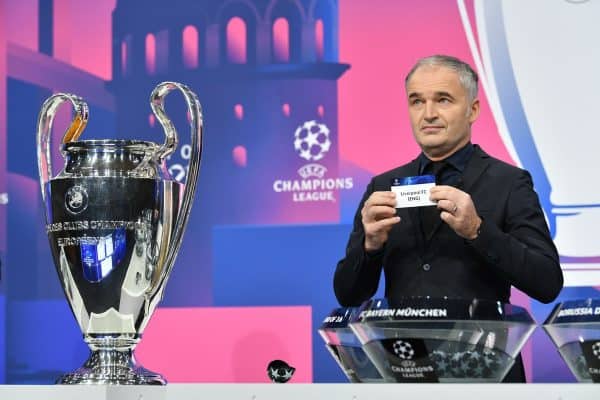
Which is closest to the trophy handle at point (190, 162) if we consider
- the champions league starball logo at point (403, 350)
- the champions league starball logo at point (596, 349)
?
the champions league starball logo at point (403, 350)

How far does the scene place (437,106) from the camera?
213cm

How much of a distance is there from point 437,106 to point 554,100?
3.47 feet

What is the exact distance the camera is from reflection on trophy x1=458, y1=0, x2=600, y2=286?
9.84 feet

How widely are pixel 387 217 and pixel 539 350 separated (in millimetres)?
1388

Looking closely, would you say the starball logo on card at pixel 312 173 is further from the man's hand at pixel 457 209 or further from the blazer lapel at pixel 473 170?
the man's hand at pixel 457 209

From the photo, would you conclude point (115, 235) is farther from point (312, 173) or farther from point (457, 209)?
point (312, 173)

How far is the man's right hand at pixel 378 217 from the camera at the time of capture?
175 centimetres

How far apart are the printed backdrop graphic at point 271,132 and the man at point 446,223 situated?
36.4 inches

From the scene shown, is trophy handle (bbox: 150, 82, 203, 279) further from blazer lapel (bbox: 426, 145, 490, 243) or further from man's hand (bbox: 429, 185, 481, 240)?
blazer lapel (bbox: 426, 145, 490, 243)

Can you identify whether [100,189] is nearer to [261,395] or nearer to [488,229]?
[261,395]

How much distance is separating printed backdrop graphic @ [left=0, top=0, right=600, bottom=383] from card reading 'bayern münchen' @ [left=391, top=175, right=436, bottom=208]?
58.9 inches

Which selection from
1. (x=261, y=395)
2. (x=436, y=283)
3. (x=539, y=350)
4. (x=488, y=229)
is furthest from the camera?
(x=539, y=350)

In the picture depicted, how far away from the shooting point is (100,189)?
1.44m

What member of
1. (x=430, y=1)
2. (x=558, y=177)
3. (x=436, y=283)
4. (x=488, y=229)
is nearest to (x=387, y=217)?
(x=488, y=229)
